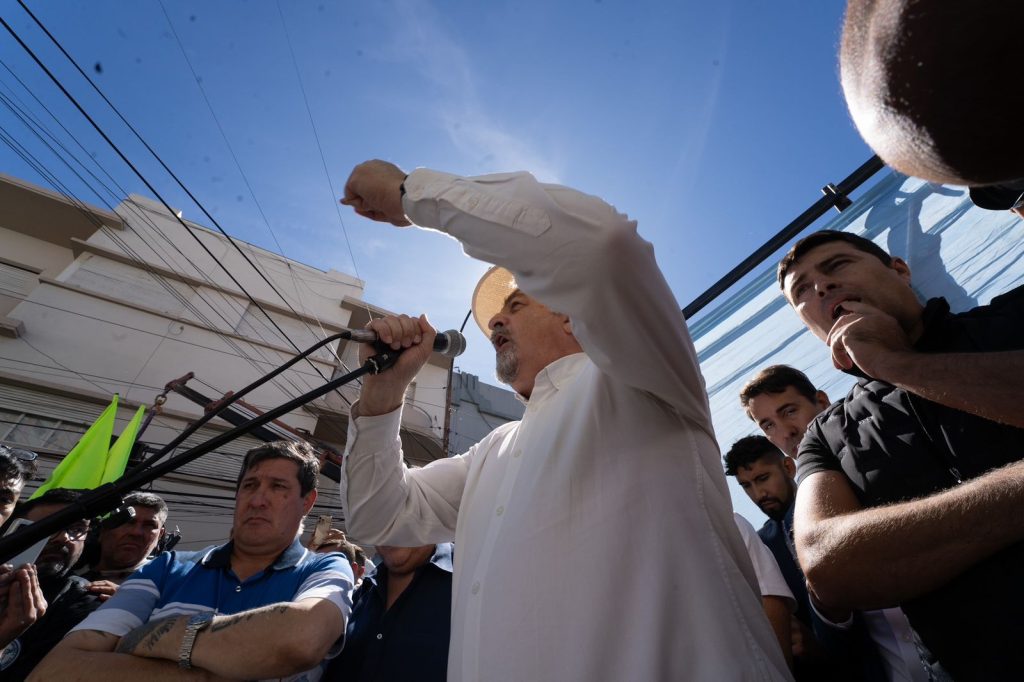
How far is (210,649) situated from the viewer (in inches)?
70.7

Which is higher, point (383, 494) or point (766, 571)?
point (383, 494)

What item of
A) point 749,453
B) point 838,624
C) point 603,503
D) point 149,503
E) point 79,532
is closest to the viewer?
point 603,503

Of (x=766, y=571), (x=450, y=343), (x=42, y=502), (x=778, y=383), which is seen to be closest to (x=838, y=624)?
(x=766, y=571)

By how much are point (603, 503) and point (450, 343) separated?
1.08m

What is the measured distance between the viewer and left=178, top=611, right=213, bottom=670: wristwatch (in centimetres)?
179

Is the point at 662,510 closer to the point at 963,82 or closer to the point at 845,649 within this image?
the point at 963,82

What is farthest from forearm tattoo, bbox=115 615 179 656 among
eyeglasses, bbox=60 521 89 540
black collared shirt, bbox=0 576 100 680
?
eyeglasses, bbox=60 521 89 540

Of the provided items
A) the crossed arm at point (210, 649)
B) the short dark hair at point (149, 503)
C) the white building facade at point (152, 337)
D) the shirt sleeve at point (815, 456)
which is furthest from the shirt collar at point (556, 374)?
the white building facade at point (152, 337)

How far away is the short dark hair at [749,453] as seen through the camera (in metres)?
3.12

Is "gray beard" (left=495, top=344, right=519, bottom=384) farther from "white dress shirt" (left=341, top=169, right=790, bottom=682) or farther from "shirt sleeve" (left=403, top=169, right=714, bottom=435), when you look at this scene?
"shirt sleeve" (left=403, top=169, right=714, bottom=435)

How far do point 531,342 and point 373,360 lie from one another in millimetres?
652

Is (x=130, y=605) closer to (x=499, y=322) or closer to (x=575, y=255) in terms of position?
(x=499, y=322)

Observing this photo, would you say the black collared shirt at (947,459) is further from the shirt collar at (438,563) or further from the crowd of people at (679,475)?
the shirt collar at (438,563)

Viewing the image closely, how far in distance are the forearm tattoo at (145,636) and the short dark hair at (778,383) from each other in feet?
10.2
